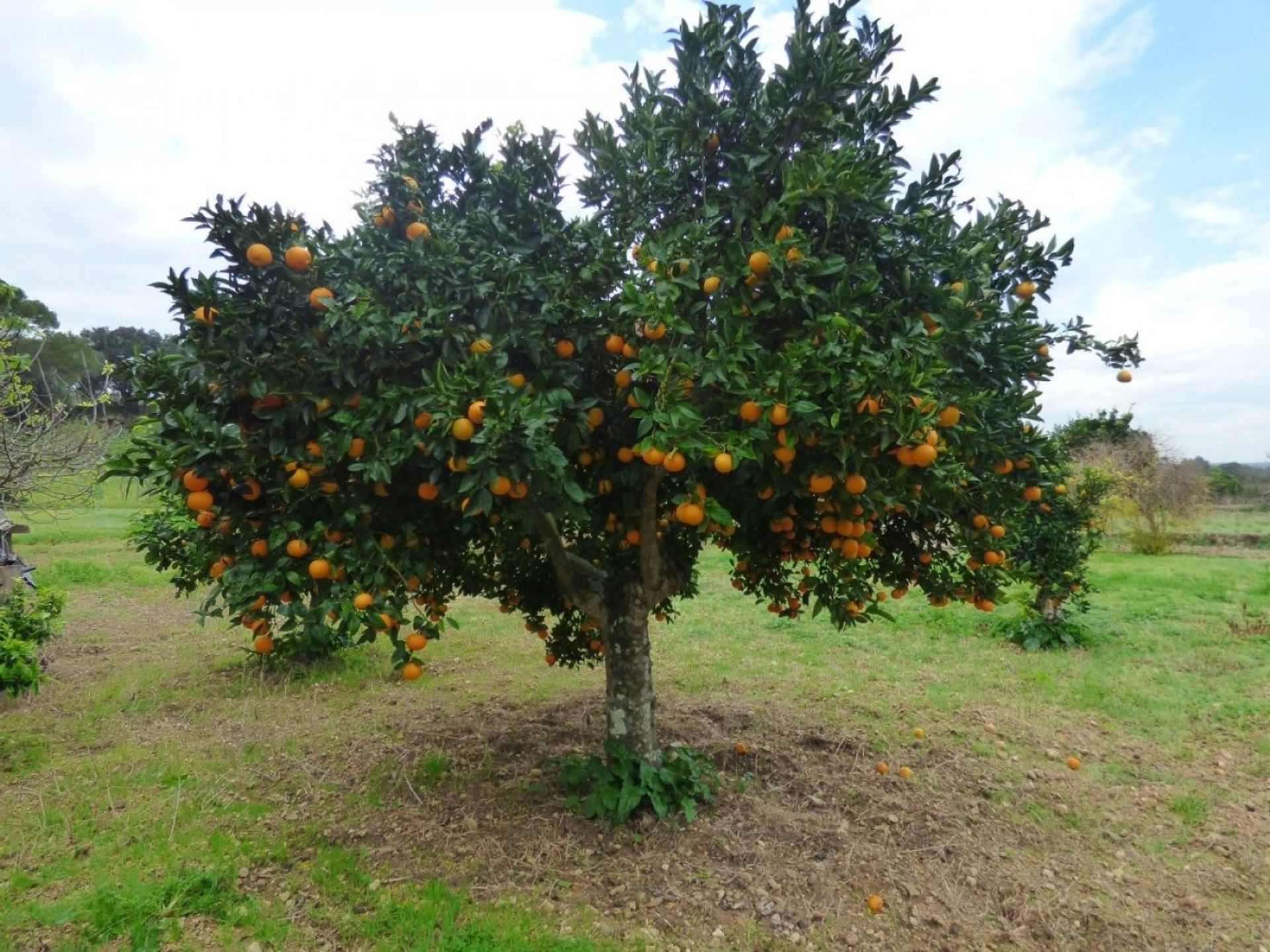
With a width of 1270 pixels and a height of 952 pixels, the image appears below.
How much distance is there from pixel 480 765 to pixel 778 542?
2.62 meters

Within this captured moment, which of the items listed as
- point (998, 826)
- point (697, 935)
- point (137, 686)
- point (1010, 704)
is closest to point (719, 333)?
point (697, 935)

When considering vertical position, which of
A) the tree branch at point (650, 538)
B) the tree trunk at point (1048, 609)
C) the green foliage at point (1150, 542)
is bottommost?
the tree trunk at point (1048, 609)

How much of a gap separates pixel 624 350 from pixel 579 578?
1590mm

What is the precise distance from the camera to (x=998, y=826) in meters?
4.32

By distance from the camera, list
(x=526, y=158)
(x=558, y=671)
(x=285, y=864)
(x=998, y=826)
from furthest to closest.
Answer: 1. (x=558, y=671)
2. (x=998, y=826)
3. (x=285, y=864)
4. (x=526, y=158)

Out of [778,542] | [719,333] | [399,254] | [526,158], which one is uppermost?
[526,158]

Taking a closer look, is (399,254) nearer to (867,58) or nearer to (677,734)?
(867,58)

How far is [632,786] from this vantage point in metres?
4.10

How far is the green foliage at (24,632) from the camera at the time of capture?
557cm

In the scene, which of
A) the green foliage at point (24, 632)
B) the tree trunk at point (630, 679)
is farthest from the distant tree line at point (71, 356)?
the tree trunk at point (630, 679)

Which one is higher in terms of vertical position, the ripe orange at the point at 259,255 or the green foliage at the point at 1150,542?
the ripe orange at the point at 259,255

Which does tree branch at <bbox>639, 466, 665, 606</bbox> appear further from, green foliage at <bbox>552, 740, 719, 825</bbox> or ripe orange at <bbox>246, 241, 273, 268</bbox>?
ripe orange at <bbox>246, 241, 273, 268</bbox>

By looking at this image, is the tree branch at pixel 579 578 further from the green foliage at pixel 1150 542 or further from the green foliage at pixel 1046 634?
the green foliage at pixel 1150 542

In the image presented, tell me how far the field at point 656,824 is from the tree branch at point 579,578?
1208 mm
